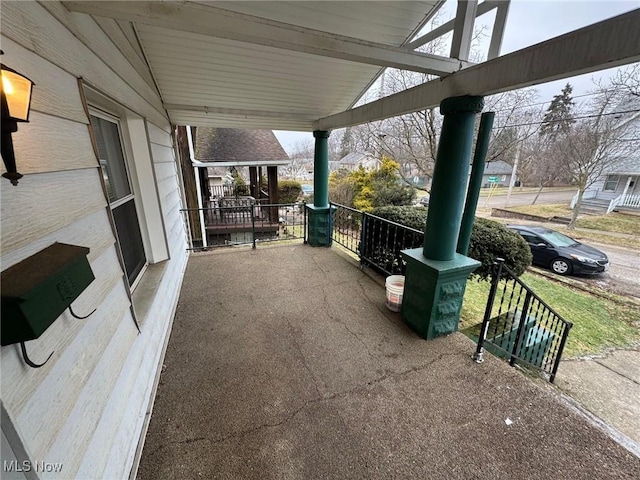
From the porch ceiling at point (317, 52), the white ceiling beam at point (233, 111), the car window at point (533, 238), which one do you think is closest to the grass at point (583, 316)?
the car window at point (533, 238)

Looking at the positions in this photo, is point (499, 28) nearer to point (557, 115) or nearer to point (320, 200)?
point (320, 200)

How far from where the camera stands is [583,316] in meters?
4.95

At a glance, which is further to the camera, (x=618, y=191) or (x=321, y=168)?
(x=618, y=191)

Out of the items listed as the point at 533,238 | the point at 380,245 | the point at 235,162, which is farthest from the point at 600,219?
the point at 235,162

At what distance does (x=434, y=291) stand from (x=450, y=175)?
1.04 meters

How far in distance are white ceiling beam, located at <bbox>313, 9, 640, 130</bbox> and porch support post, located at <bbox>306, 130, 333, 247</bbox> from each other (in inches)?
101

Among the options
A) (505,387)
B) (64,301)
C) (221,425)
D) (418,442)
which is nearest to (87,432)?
(64,301)

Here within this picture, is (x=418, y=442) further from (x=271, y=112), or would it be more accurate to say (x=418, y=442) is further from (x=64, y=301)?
(x=271, y=112)

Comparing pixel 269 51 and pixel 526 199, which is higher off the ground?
pixel 269 51

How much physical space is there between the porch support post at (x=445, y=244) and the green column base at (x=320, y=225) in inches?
100

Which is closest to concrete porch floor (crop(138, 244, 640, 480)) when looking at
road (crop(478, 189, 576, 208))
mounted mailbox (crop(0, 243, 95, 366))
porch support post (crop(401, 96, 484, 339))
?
porch support post (crop(401, 96, 484, 339))

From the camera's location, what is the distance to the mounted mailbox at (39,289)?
65 cm

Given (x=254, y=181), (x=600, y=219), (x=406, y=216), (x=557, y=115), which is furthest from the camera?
(x=600, y=219)

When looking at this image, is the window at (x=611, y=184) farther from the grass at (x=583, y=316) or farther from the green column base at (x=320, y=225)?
the green column base at (x=320, y=225)
